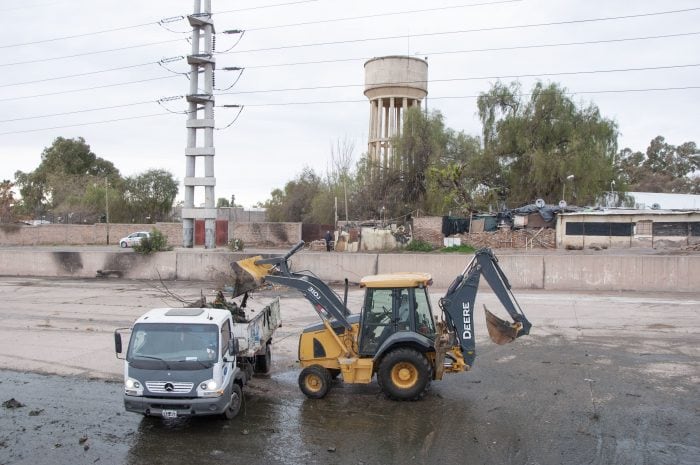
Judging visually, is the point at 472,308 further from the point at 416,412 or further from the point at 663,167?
the point at 663,167

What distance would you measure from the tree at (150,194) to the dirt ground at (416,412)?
5185 centimetres

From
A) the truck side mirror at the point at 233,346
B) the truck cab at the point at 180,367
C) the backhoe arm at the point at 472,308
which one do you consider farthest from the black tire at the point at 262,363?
the backhoe arm at the point at 472,308

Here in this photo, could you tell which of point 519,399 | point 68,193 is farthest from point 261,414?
point 68,193

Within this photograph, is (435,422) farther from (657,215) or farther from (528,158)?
(528,158)

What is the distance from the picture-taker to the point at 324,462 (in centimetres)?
849

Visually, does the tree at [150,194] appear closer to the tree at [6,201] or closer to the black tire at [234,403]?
the tree at [6,201]

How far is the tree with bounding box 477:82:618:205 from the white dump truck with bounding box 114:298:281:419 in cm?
3868

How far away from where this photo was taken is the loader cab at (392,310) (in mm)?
11062

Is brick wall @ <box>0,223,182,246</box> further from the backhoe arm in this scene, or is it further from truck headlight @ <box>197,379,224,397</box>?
truck headlight @ <box>197,379,224,397</box>

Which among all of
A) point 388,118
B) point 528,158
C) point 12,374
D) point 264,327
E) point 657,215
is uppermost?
point 388,118

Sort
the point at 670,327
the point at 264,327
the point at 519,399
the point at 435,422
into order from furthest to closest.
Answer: the point at 670,327
the point at 264,327
the point at 519,399
the point at 435,422

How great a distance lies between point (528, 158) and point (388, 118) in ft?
39.8

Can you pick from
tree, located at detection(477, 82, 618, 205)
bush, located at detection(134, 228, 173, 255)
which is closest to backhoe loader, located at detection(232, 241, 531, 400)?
bush, located at detection(134, 228, 173, 255)

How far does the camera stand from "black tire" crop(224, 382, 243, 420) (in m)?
10.0
